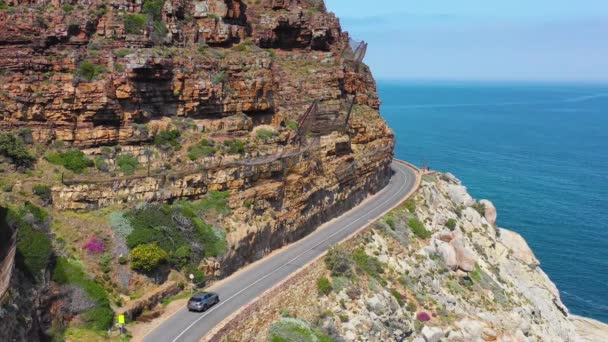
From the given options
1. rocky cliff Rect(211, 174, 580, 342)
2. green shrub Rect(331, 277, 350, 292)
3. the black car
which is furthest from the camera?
green shrub Rect(331, 277, 350, 292)

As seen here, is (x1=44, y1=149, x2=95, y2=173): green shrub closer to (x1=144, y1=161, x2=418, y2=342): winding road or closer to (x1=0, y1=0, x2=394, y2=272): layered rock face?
(x1=0, y1=0, x2=394, y2=272): layered rock face

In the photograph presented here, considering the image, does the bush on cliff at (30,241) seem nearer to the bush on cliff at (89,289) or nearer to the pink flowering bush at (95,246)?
the bush on cliff at (89,289)

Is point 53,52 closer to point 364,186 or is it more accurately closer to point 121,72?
point 121,72

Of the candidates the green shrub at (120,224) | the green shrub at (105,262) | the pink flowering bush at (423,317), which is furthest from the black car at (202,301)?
the pink flowering bush at (423,317)

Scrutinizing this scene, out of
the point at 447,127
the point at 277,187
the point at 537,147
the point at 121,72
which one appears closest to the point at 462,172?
the point at 537,147

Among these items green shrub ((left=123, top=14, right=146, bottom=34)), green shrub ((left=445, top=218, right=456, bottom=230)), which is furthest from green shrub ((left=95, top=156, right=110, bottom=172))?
green shrub ((left=445, top=218, right=456, bottom=230))

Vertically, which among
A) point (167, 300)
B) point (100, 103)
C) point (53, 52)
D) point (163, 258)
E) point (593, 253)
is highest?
point (53, 52)
